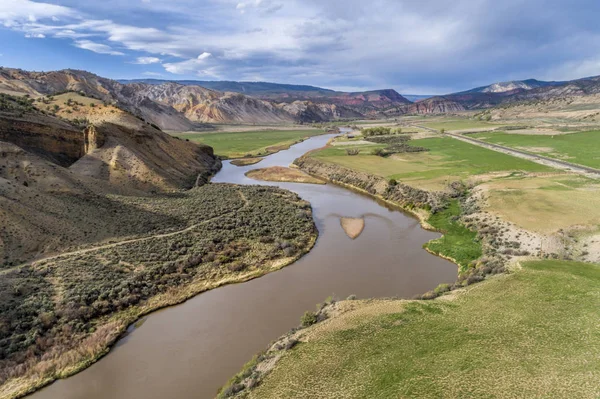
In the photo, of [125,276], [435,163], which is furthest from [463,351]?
[435,163]

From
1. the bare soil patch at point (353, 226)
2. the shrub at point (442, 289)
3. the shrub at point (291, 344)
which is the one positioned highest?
the shrub at point (442, 289)

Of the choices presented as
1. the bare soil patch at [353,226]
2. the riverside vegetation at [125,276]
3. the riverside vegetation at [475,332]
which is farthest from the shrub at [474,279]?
the riverside vegetation at [125,276]

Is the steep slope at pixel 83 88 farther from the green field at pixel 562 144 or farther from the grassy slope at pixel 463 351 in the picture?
the green field at pixel 562 144

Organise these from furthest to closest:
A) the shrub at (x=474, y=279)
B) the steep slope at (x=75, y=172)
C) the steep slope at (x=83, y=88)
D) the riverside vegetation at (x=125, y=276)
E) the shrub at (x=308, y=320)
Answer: the steep slope at (x=83, y=88) < the steep slope at (x=75, y=172) < the shrub at (x=474, y=279) < the shrub at (x=308, y=320) < the riverside vegetation at (x=125, y=276)

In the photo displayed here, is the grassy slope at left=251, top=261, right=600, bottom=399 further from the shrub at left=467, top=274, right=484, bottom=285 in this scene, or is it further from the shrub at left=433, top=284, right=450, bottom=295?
the shrub at left=467, top=274, right=484, bottom=285

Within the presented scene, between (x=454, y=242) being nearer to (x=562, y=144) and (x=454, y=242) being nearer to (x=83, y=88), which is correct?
(x=562, y=144)

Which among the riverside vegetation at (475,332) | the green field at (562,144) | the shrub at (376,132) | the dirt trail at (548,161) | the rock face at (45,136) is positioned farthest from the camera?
the shrub at (376,132)

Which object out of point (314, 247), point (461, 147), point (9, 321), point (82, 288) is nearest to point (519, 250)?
point (314, 247)
